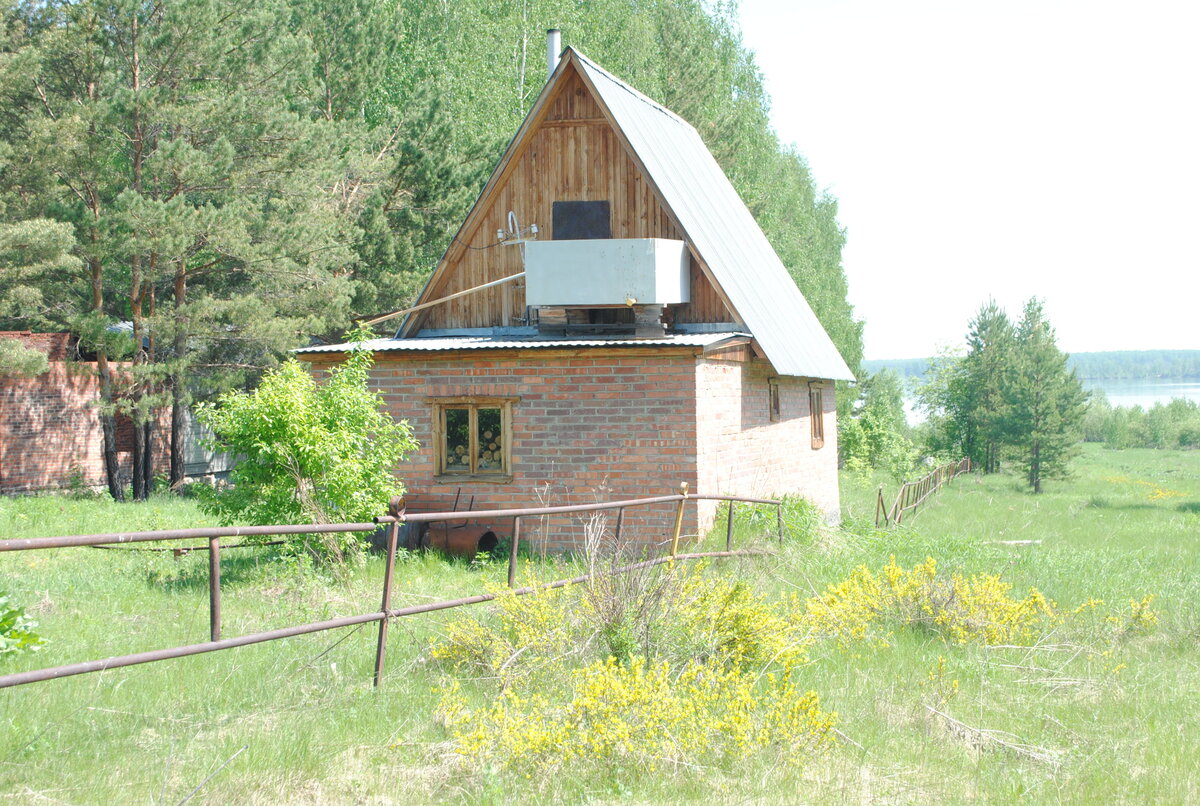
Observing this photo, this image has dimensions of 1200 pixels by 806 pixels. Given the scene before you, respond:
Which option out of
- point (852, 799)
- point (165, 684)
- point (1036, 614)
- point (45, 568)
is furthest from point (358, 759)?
point (45, 568)

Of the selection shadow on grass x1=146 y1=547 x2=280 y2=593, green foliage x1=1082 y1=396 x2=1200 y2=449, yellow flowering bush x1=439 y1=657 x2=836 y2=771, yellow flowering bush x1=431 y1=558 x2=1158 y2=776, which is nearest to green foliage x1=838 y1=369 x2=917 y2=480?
shadow on grass x1=146 y1=547 x2=280 y2=593

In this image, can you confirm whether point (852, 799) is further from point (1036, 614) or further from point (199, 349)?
point (199, 349)

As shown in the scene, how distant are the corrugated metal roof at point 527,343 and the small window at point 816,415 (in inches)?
198

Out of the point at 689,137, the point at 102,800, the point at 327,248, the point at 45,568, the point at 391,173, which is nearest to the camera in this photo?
the point at 102,800

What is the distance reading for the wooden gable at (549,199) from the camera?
48.8 ft

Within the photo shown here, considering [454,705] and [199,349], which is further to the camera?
[199,349]

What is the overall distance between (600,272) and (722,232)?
4.27 m

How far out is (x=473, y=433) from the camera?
13523 millimetres

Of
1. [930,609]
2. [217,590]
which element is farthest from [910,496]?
[217,590]

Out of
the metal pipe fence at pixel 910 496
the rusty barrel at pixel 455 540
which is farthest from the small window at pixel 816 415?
the rusty barrel at pixel 455 540

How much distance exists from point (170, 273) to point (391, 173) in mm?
6466

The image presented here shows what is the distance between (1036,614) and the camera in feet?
29.9

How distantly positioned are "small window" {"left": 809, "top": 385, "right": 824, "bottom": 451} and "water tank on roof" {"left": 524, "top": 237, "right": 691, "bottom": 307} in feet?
18.6

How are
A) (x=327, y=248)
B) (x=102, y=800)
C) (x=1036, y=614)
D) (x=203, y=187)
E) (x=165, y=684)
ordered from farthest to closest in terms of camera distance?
(x=327, y=248) < (x=203, y=187) < (x=1036, y=614) < (x=165, y=684) < (x=102, y=800)
